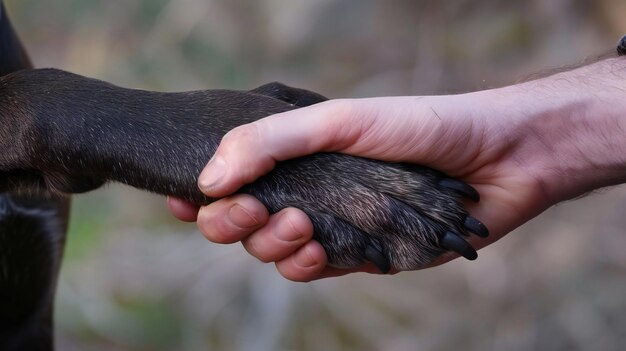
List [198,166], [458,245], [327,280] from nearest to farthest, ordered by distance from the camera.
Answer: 1. [458,245]
2. [198,166]
3. [327,280]

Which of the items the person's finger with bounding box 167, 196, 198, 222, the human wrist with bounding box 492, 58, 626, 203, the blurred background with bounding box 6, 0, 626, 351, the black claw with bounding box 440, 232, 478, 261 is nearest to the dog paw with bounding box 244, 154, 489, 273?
the black claw with bounding box 440, 232, 478, 261

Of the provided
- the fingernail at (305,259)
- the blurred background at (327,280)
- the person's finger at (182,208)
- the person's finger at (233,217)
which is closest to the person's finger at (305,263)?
the fingernail at (305,259)

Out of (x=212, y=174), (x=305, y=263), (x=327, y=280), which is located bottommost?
(x=327, y=280)

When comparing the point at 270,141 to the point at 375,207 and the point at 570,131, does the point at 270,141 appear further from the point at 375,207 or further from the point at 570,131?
the point at 570,131

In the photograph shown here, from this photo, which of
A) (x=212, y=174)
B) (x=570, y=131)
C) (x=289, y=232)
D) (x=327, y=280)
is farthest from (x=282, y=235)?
(x=327, y=280)

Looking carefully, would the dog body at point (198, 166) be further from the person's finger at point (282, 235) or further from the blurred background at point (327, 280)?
the blurred background at point (327, 280)

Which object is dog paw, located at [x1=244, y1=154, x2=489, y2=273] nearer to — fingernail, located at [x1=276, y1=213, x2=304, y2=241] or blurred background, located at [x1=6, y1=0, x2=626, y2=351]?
fingernail, located at [x1=276, y1=213, x2=304, y2=241]

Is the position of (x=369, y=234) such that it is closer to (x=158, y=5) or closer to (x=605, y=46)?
(x=605, y=46)
